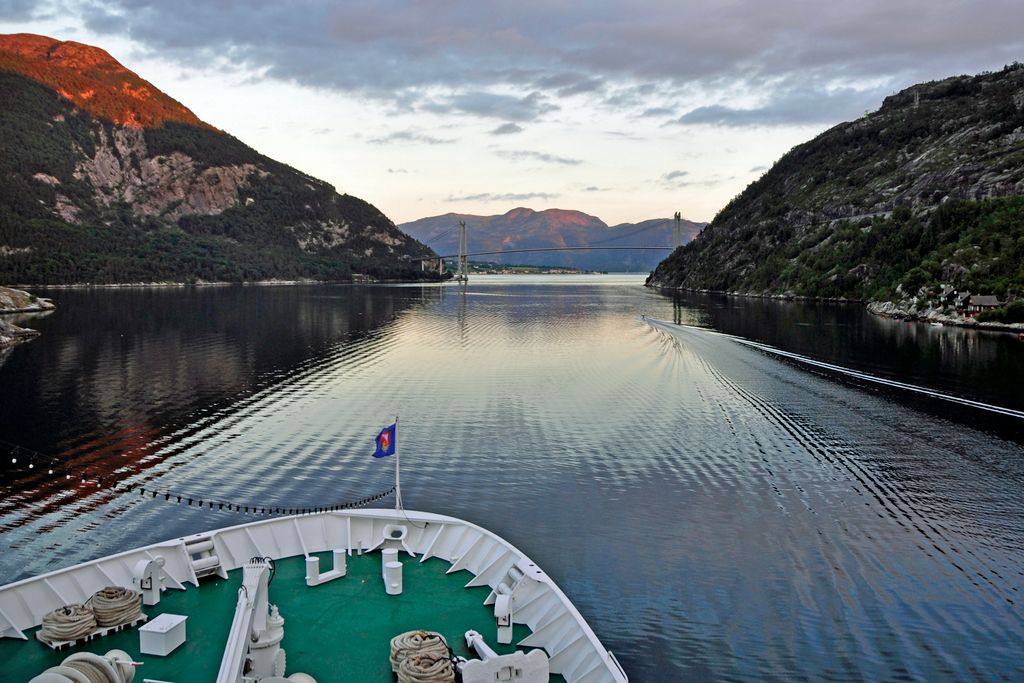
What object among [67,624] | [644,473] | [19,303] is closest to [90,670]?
[67,624]

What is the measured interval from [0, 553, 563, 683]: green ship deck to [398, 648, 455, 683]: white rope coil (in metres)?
0.86

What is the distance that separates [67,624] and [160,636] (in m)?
1.85

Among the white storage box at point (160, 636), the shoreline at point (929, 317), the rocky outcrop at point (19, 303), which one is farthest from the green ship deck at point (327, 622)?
the rocky outcrop at point (19, 303)

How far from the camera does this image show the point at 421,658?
11.9 metres

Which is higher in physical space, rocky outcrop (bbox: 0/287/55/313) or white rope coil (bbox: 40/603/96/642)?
rocky outcrop (bbox: 0/287/55/313)

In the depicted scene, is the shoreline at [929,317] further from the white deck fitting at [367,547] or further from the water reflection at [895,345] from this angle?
the white deck fitting at [367,547]

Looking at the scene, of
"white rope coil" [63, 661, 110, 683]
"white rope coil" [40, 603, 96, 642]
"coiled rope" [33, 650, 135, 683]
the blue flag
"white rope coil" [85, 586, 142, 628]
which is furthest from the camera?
the blue flag

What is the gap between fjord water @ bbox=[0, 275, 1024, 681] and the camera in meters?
17.2

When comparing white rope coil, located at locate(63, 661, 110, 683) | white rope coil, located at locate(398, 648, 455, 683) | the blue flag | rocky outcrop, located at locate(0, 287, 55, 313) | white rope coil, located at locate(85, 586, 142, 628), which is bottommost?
white rope coil, located at locate(398, 648, 455, 683)

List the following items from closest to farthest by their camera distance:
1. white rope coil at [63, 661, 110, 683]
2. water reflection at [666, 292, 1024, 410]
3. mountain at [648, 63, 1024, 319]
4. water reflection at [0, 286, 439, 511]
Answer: white rope coil at [63, 661, 110, 683]
water reflection at [0, 286, 439, 511]
water reflection at [666, 292, 1024, 410]
mountain at [648, 63, 1024, 319]

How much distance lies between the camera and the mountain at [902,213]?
93.5 metres

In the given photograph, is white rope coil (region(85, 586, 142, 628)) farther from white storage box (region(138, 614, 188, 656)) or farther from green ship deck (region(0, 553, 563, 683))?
white storage box (region(138, 614, 188, 656))

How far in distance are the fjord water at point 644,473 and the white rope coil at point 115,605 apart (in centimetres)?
831

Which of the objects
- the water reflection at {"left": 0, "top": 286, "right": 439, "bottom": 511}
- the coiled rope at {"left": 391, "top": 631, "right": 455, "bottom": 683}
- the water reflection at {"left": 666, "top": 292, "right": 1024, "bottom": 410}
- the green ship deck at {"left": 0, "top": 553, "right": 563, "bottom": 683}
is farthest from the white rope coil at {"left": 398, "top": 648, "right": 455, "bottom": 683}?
the water reflection at {"left": 666, "top": 292, "right": 1024, "bottom": 410}
